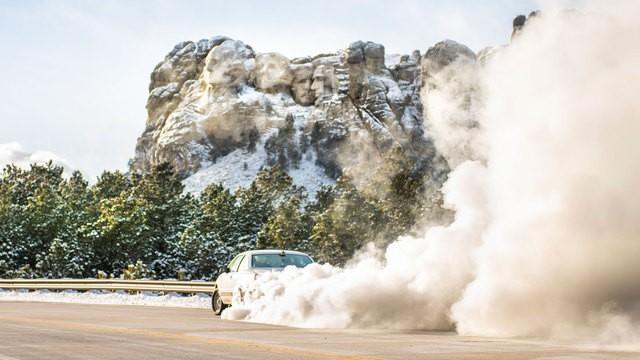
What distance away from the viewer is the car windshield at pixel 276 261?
876 inches

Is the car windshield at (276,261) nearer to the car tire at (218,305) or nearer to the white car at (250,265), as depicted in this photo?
the white car at (250,265)

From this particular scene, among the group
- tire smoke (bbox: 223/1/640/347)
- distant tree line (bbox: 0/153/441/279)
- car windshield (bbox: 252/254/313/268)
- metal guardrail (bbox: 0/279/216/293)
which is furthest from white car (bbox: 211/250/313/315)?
distant tree line (bbox: 0/153/441/279)

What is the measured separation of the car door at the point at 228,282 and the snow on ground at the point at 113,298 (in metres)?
4.24

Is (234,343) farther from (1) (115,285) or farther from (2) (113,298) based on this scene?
(1) (115,285)

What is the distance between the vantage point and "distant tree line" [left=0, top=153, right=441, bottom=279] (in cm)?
7175

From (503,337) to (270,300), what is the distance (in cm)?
614

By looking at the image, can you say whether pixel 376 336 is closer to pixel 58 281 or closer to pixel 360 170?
pixel 58 281

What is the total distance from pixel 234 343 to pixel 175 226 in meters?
83.3

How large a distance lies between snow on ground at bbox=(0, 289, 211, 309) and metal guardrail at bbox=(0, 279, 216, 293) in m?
0.25

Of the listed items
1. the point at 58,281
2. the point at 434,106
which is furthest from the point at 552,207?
the point at 58,281

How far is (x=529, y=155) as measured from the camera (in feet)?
52.2

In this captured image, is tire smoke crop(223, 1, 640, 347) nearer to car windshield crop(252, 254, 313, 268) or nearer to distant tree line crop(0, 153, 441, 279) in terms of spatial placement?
car windshield crop(252, 254, 313, 268)

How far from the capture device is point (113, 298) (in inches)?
1282

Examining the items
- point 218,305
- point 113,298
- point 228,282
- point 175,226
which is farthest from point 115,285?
point 175,226
